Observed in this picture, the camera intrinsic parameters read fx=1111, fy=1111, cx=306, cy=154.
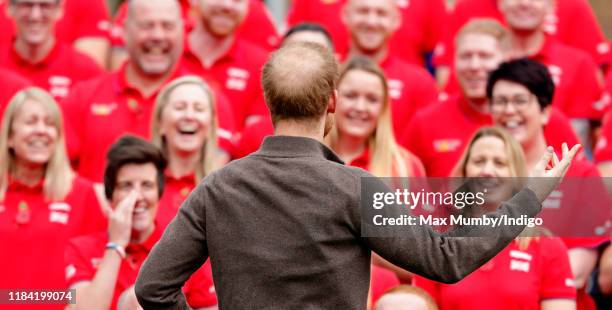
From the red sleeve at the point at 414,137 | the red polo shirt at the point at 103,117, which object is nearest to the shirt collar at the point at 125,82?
the red polo shirt at the point at 103,117

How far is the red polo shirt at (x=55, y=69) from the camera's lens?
6992 millimetres

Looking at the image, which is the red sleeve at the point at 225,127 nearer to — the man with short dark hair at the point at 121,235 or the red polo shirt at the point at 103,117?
the red polo shirt at the point at 103,117

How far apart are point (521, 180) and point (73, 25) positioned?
3.86 meters

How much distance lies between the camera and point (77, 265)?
519 cm

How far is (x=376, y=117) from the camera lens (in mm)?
5910

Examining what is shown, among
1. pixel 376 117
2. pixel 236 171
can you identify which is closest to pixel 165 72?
pixel 376 117

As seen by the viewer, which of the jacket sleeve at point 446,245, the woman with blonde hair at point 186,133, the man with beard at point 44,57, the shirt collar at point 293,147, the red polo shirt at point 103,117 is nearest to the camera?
the jacket sleeve at point 446,245

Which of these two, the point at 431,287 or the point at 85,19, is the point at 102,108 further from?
the point at 431,287

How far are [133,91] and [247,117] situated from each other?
28.6 inches

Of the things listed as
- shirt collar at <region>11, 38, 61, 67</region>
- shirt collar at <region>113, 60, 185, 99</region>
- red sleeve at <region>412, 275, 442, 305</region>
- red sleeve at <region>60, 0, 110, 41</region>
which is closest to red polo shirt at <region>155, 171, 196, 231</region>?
shirt collar at <region>113, 60, 185, 99</region>

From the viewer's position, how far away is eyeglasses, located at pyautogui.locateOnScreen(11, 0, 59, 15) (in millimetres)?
6844

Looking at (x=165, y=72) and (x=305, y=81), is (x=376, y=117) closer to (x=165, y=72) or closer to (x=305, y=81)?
(x=165, y=72)

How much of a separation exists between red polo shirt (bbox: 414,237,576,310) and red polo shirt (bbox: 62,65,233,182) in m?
1.83

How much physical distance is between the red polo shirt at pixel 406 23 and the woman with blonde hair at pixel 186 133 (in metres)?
1.87
